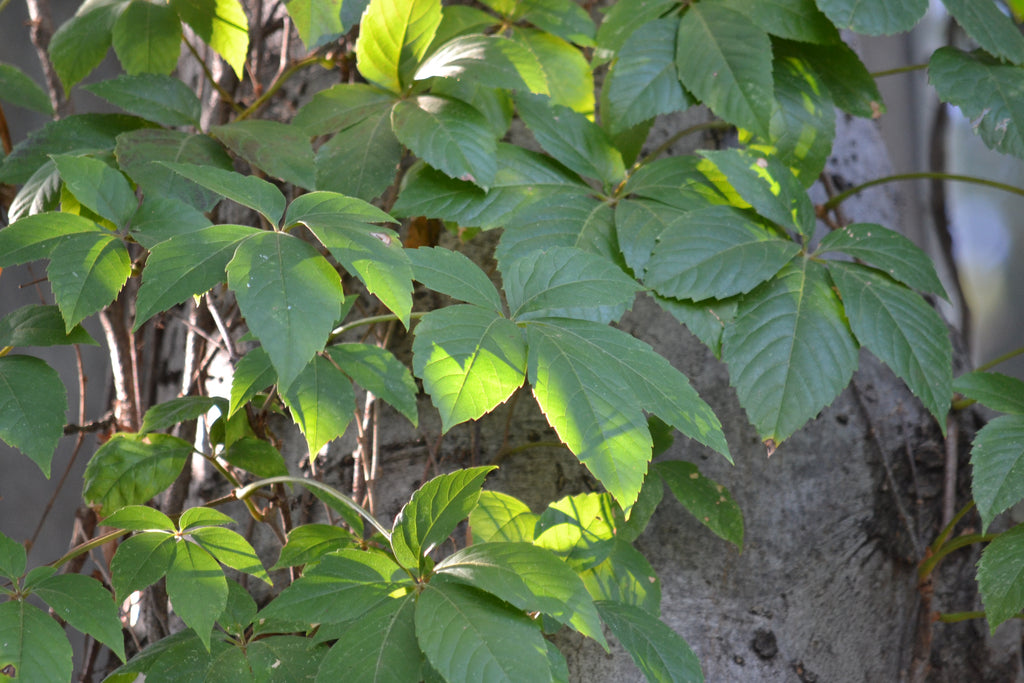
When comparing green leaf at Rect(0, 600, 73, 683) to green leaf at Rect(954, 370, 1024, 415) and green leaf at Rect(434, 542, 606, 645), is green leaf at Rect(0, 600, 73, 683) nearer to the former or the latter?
green leaf at Rect(434, 542, 606, 645)

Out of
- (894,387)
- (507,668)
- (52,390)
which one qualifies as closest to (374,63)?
(52,390)

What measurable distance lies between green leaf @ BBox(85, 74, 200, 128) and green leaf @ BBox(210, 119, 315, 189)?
0.09 metres

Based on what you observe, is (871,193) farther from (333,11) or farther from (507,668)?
(507,668)

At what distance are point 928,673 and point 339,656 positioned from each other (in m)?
1.00

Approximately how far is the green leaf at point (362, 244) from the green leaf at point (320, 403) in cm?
24

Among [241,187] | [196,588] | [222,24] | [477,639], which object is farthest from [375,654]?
[222,24]

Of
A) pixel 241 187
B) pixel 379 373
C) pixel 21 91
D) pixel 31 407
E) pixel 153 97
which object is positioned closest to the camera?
pixel 241 187

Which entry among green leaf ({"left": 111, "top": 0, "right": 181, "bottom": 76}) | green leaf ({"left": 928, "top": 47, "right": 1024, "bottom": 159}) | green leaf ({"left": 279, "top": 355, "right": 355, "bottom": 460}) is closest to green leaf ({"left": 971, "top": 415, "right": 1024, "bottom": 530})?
green leaf ({"left": 928, "top": 47, "right": 1024, "bottom": 159})

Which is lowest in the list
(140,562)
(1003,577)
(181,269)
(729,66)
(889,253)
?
(1003,577)

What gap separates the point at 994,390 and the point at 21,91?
1562 mm

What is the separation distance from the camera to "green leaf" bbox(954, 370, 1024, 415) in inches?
38.4

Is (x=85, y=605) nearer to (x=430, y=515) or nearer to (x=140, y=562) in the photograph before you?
(x=140, y=562)

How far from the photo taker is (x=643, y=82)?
106 centimetres

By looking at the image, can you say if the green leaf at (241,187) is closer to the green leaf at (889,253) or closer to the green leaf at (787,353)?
the green leaf at (787,353)
